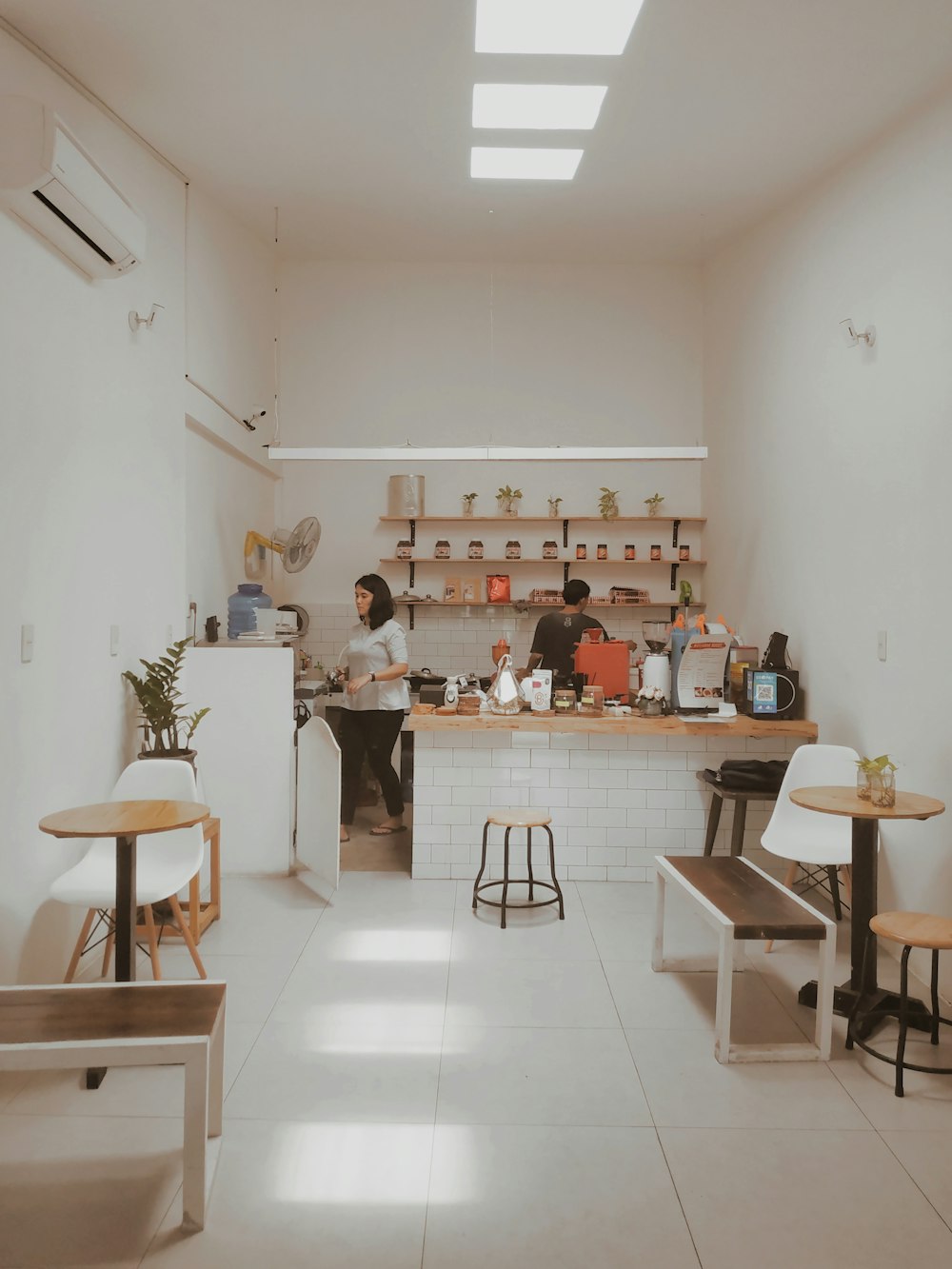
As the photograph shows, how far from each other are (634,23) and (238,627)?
3.61 meters

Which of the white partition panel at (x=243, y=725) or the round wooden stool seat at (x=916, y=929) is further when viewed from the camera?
the white partition panel at (x=243, y=725)

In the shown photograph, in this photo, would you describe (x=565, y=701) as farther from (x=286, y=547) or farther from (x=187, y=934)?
(x=187, y=934)

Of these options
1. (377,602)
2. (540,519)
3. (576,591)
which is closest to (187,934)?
(377,602)

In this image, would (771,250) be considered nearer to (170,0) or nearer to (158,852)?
(170,0)

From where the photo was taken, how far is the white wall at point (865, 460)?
12.3ft

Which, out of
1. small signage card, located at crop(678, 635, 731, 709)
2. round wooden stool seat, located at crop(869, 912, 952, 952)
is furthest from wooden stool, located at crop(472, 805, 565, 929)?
round wooden stool seat, located at crop(869, 912, 952, 952)

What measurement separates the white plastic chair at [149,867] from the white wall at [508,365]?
3744mm

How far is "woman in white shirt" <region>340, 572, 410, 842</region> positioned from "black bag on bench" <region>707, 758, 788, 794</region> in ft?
6.64

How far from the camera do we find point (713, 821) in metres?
4.79

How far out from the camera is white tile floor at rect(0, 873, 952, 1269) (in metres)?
2.16

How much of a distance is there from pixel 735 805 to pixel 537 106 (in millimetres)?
3539

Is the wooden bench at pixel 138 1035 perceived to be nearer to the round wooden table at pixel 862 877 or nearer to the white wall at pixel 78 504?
the white wall at pixel 78 504

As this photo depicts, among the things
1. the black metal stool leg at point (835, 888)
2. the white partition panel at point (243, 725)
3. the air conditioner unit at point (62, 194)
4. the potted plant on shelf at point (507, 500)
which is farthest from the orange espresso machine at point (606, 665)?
the air conditioner unit at point (62, 194)

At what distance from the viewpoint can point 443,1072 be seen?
295 cm
